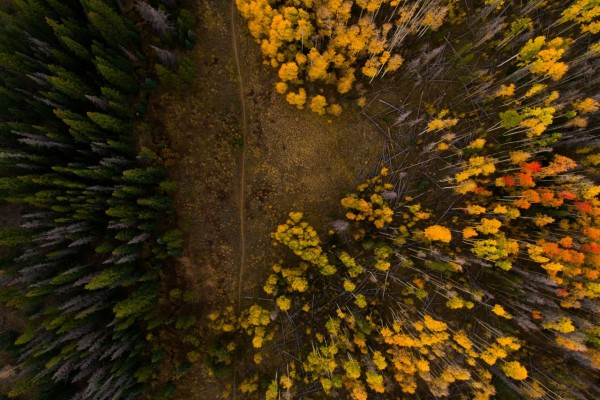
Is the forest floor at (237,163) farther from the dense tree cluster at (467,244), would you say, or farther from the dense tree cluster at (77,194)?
the dense tree cluster at (77,194)

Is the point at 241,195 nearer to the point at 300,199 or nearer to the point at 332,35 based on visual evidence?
the point at 300,199

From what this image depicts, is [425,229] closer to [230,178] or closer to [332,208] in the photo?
[332,208]

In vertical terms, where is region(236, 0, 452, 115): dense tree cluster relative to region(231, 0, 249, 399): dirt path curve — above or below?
above

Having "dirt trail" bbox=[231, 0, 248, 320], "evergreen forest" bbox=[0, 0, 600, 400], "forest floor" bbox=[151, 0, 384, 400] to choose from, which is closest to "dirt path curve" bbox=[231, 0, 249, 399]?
"dirt trail" bbox=[231, 0, 248, 320]

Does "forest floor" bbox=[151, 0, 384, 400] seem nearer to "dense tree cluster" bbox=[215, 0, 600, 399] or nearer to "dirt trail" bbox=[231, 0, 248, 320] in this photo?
"dirt trail" bbox=[231, 0, 248, 320]

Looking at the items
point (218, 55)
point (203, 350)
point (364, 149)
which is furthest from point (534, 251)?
point (218, 55)
